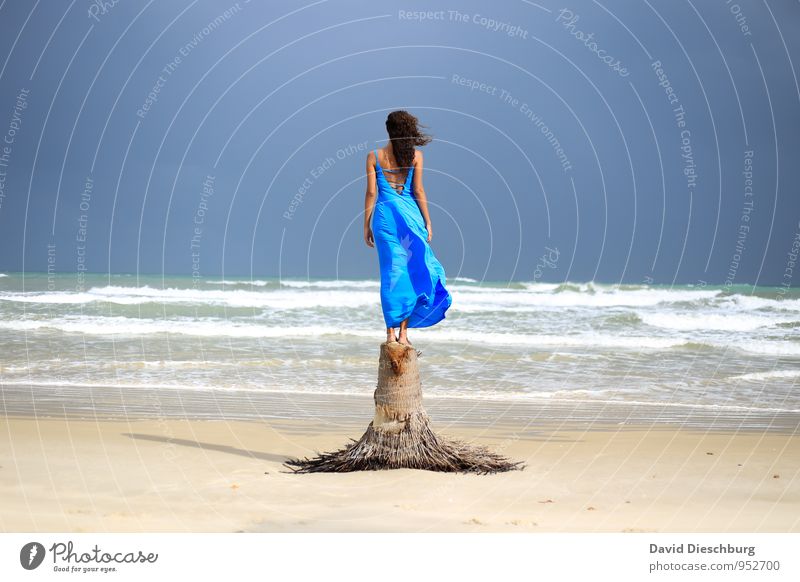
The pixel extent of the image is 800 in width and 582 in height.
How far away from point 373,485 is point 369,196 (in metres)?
2.17

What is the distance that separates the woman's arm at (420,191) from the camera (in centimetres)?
637

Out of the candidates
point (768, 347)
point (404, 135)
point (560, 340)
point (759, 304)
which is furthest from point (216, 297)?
point (404, 135)

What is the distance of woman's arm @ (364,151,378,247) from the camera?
6.32 m

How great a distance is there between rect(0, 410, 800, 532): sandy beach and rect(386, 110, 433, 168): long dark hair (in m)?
2.40

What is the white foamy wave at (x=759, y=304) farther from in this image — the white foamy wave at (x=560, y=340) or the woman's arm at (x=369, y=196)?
the woman's arm at (x=369, y=196)

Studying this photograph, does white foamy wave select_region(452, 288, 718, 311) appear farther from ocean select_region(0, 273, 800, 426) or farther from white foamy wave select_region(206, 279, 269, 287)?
white foamy wave select_region(206, 279, 269, 287)

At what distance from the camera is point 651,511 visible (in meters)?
5.39

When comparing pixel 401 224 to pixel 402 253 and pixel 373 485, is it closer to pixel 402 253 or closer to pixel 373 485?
pixel 402 253

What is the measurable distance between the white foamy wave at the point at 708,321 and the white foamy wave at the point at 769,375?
9657 millimetres

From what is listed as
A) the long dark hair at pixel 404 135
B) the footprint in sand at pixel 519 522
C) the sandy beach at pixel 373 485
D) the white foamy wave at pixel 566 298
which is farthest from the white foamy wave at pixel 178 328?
the footprint in sand at pixel 519 522

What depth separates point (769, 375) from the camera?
14117 mm

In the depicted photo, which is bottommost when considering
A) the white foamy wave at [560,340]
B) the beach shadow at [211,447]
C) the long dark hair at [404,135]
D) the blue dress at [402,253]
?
the beach shadow at [211,447]

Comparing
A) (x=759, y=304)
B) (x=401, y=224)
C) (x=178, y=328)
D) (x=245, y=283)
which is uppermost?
(x=401, y=224)

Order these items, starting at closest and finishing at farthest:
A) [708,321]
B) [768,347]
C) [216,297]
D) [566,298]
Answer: [768,347] → [708,321] → [216,297] → [566,298]
